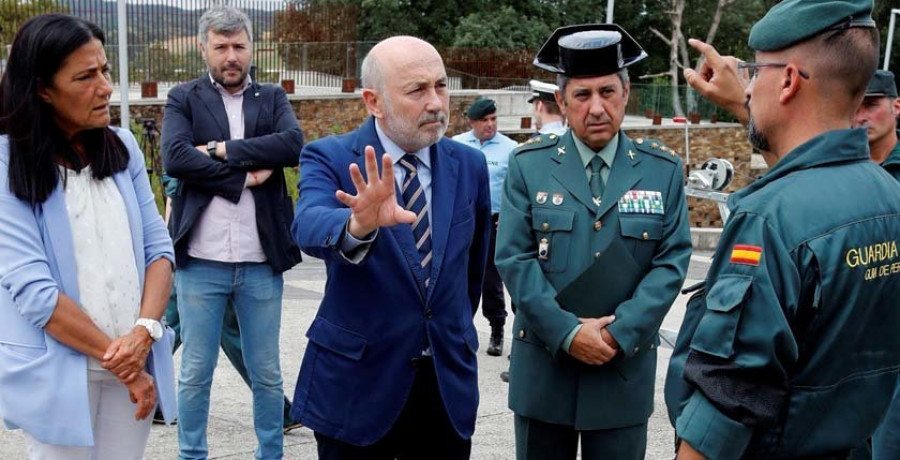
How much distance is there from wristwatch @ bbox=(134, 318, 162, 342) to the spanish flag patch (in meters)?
1.96

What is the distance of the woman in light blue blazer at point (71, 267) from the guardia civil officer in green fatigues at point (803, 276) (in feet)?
6.06

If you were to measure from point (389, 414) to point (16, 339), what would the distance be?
1181 millimetres

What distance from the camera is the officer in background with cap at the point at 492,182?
7414 millimetres

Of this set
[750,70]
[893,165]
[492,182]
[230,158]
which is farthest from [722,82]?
[492,182]

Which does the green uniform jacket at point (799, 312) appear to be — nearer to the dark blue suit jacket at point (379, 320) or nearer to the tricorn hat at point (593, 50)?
the dark blue suit jacket at point (379, 320)

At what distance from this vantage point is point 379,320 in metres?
3.37

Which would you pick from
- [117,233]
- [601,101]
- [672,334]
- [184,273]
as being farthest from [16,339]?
[672,334]

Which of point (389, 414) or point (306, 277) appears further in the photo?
point (306, 277)

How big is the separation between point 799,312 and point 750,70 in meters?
0.64

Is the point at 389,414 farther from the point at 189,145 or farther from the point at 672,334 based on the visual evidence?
the point at 672,334

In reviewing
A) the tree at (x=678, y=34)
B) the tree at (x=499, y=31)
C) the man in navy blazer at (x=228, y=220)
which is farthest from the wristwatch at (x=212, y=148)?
the tree at (x=678, y=34)

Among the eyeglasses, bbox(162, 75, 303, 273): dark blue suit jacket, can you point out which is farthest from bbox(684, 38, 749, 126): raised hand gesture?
bbox(162, 75, 303, 273): dark blue suit jacket

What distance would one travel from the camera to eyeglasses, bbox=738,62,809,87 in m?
2.44

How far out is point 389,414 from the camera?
3.38 metres
